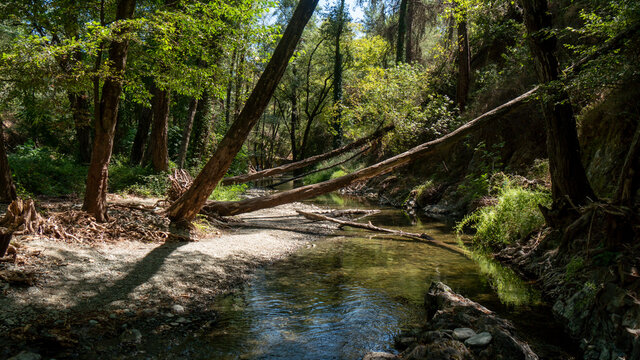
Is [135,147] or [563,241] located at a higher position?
[135,147]

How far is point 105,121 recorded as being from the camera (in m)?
5.78

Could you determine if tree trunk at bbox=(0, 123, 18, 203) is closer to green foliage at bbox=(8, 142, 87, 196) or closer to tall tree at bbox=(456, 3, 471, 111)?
green foliage at bbox=(8, 142, 87, 196)

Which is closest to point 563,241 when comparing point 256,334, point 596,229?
point 596,229

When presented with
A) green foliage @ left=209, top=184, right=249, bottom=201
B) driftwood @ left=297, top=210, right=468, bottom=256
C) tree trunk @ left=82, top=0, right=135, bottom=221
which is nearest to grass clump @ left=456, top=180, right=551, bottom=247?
driftwood @ left=297, top=210, right=468, bottom=256

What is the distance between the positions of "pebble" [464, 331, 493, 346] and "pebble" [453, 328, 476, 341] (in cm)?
6

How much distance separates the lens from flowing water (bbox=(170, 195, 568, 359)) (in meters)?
3.62

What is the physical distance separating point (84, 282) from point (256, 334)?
2.19m

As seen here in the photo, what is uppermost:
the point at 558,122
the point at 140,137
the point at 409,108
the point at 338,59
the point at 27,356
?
the point at 338,59

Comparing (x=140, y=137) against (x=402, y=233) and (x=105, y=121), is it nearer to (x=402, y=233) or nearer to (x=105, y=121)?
(x=105, y=121)

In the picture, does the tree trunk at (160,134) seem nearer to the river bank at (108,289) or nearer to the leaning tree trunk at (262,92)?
the river bank at (108,289)

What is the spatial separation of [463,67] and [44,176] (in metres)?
16.0

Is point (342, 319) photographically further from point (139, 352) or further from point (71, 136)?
point (71, 136)

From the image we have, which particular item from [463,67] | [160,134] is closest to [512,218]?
[463,67]

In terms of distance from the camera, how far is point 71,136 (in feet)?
65.8
